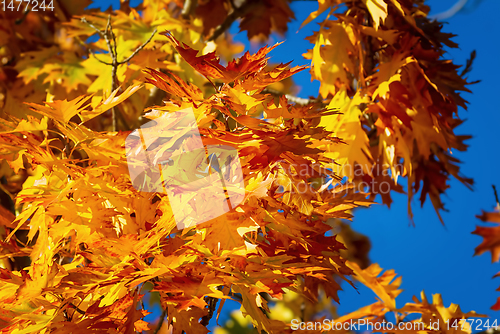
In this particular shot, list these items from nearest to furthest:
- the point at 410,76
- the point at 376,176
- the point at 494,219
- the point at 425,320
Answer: the point at 494,219, the point at 425,320, the point at 410,76, the point at 376,176

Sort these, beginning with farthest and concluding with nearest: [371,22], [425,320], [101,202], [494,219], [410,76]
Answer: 1. [371,22]
2. [410,76]
3. [425,320]
4. [494,219]
5. [101,202]

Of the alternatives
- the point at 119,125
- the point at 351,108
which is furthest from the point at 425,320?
the point at 119,125

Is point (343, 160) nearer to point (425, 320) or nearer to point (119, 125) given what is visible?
point (425, 320)

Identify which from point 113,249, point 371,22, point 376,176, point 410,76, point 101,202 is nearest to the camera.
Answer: point 113,249

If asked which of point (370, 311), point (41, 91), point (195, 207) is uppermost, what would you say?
point (41, 91)

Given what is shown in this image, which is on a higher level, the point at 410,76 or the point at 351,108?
the point at 410,76

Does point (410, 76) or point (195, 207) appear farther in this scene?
point (410, 76)

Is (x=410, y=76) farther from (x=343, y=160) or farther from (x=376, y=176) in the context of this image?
(x=376, y=176)

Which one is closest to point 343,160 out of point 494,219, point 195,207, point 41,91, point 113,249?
point 494,219

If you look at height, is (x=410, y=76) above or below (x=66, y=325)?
above
